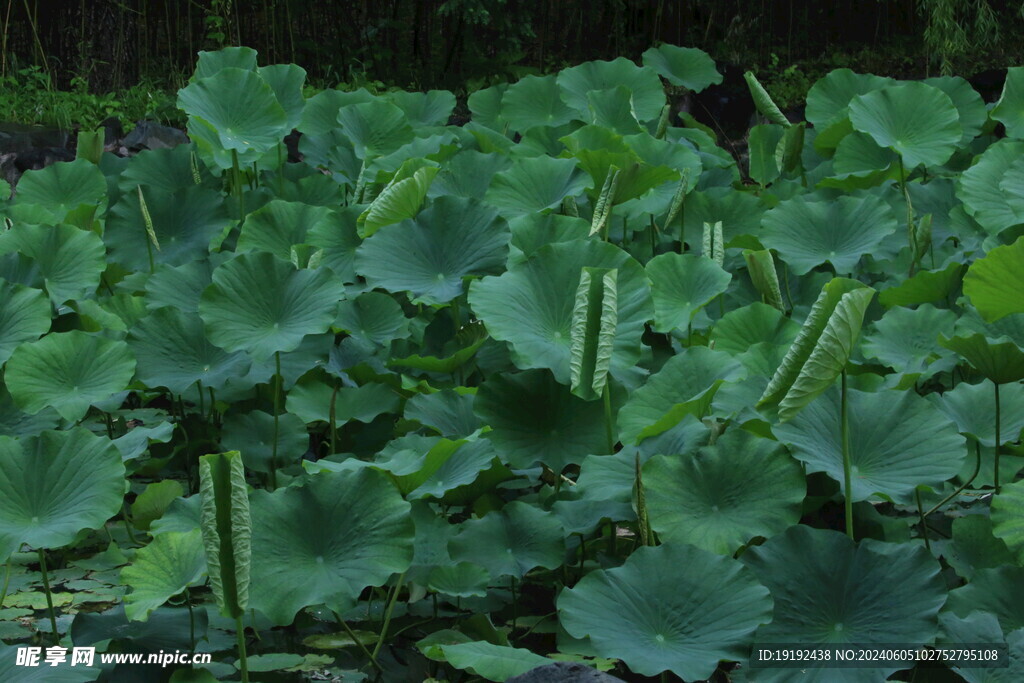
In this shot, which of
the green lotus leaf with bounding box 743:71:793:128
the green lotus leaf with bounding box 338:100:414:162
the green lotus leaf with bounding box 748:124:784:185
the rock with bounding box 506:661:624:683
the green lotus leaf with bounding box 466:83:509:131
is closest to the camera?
the rock with bounding box 506:661:624:683

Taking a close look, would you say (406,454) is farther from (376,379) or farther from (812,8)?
(812,8)

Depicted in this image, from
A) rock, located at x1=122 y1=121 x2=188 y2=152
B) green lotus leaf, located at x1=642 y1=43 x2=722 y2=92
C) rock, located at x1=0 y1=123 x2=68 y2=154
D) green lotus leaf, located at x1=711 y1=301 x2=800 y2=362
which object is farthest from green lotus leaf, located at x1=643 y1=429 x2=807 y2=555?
rock, located at x1=0 y1=123 x2=68 y2=154

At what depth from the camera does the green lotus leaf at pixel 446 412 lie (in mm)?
2197

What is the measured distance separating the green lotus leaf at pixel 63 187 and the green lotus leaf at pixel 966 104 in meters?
3.01

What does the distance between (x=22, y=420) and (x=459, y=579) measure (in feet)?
3.81

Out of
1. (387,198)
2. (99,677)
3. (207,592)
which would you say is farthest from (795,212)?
(99,677)

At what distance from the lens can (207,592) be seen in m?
2.13

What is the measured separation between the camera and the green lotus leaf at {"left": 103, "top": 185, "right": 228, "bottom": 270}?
335cm

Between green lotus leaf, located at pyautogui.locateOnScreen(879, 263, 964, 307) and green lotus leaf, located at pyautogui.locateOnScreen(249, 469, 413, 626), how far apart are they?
1586 millimetres

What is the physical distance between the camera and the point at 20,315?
2.40m

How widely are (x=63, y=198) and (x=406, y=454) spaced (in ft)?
7.40

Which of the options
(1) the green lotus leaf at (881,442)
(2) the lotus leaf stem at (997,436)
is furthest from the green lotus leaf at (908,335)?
(1) the green lotus leaf at (881,442)

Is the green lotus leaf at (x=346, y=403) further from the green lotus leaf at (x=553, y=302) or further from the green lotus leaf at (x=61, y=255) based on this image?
the green lotus leaf at (x=61, y=255)

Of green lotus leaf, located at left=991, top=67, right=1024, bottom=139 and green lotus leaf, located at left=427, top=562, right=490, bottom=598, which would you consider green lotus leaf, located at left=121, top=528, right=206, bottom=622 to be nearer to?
green lotus leaf, located at left=427, top=562, right=490, bottom=598
